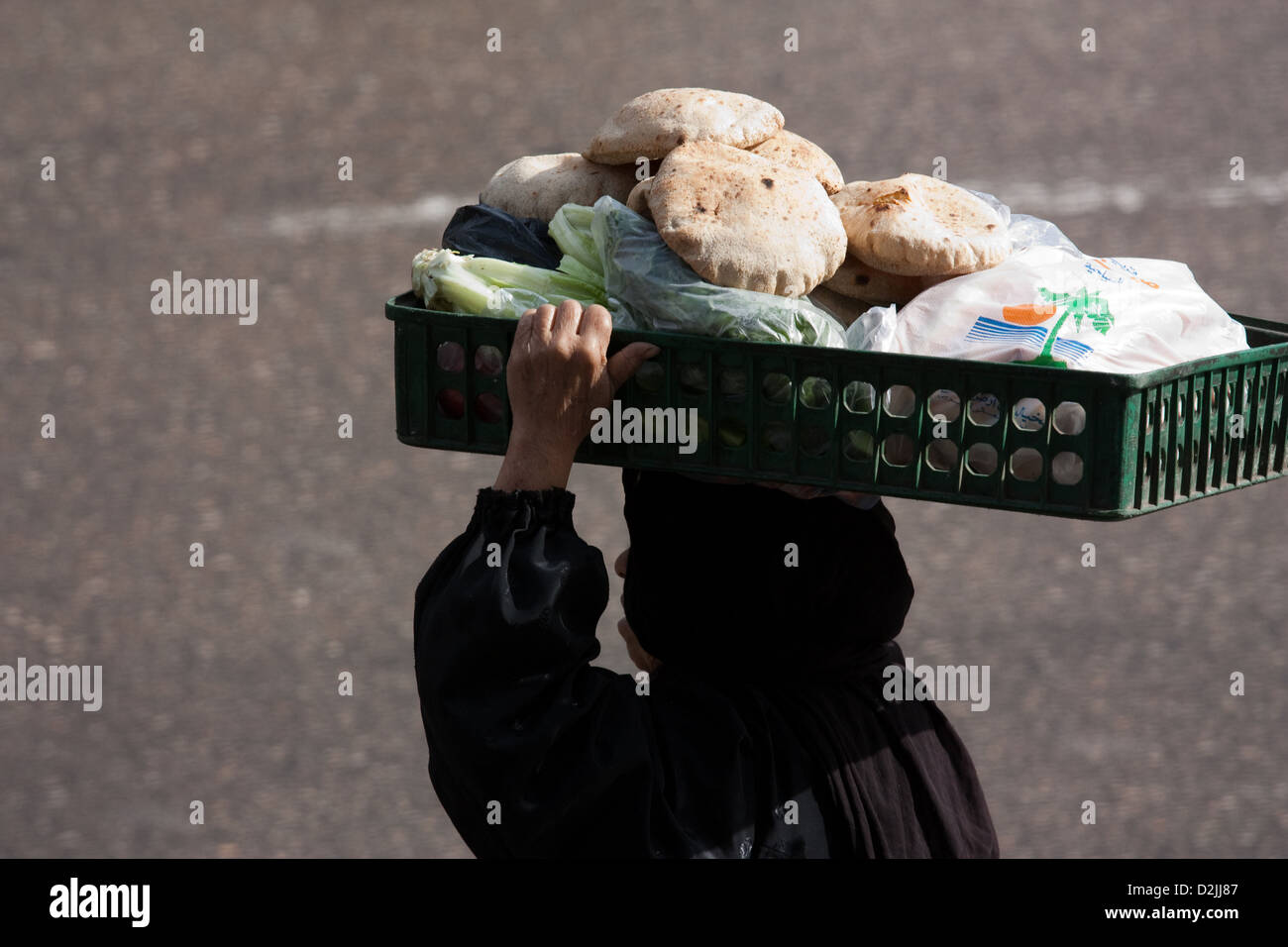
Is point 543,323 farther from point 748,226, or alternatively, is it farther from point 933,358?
point 933,358

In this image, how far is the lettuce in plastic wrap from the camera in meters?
2.41

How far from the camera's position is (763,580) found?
8.57 feet

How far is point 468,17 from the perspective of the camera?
28.4ft

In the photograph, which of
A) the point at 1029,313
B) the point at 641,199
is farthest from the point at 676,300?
the point at 1029,313

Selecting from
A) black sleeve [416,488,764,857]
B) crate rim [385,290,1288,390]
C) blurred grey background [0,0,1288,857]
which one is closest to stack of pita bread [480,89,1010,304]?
crate rim [385,290,1288,390]

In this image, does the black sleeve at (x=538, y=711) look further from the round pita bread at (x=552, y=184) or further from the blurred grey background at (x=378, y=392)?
the blurred grey background at (x=378, y=392)

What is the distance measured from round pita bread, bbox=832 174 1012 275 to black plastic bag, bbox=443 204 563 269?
475mm

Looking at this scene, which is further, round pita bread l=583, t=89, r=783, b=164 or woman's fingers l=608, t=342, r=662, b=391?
round pita bread l=583, t=89, r=783, b=164

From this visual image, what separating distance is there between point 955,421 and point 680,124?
0.71 metres

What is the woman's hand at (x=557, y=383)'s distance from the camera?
2.38m

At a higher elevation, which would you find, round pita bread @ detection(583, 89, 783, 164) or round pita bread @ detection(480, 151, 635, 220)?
round pita bread @ detection(583, 89, 783, 164)

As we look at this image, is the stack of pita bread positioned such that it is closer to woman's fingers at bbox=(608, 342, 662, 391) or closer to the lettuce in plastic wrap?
the lettuce in plastic wrap

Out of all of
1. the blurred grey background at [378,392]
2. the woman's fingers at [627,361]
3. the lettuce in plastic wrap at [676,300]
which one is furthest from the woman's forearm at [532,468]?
the blurred grey background at [378,392]

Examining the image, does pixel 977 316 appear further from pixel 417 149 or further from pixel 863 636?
pixel 417 149
